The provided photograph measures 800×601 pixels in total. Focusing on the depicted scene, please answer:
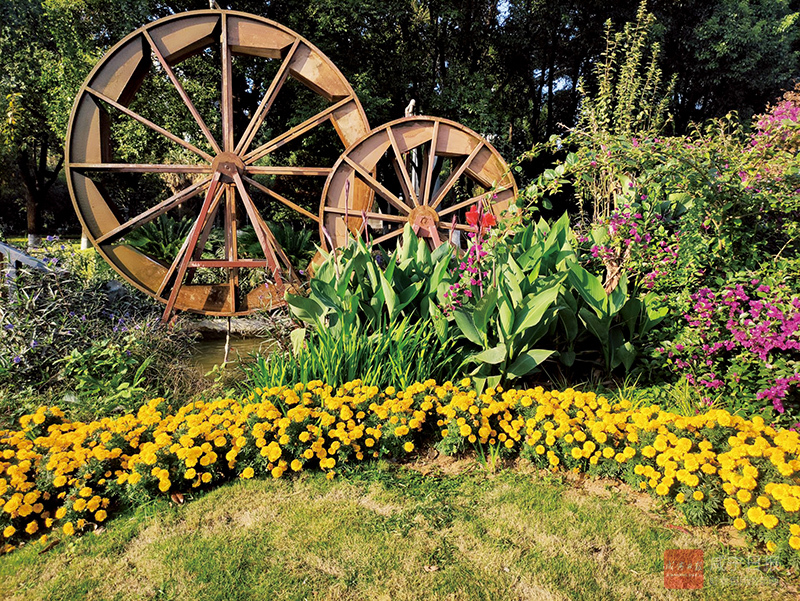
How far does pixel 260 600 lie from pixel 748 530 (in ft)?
5.49

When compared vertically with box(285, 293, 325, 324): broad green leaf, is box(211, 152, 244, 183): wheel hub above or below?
above

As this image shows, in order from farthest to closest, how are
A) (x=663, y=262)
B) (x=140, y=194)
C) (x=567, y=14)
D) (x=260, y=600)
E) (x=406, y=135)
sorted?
(x=140, y=194), (x=567, y=14), (x=406, y=135), (x=663, y=262), (x=260, y=600)

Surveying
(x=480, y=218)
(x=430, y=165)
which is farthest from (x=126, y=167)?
(x=480, y=218)

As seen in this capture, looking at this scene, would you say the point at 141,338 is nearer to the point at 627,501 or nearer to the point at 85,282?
the point at 85,282

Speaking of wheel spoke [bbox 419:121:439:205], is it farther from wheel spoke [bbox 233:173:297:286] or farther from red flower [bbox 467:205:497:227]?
red flower [bbox 467:205:497:227]

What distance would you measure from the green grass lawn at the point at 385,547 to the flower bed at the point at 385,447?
0.34 feet

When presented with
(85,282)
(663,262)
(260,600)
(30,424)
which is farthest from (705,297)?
(85,282)

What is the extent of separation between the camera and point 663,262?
2945mm

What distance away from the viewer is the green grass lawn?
166cm

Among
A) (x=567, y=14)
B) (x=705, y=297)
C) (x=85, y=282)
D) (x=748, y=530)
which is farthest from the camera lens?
(x=567, y=14)

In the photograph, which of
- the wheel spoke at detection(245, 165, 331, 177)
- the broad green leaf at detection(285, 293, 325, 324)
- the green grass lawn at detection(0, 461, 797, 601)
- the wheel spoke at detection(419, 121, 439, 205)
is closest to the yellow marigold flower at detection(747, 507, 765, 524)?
the green grass lawn at detection(0, 461, 797, 601)

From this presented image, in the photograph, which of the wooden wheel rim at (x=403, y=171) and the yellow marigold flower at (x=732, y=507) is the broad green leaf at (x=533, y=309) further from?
the wooden wheel rim at (x=403, y=171)

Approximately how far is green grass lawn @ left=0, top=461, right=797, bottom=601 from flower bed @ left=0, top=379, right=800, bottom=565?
0.10 metres

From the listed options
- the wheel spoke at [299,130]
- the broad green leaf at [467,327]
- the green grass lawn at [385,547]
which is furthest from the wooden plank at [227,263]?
the green grass lawn at [385,547]
